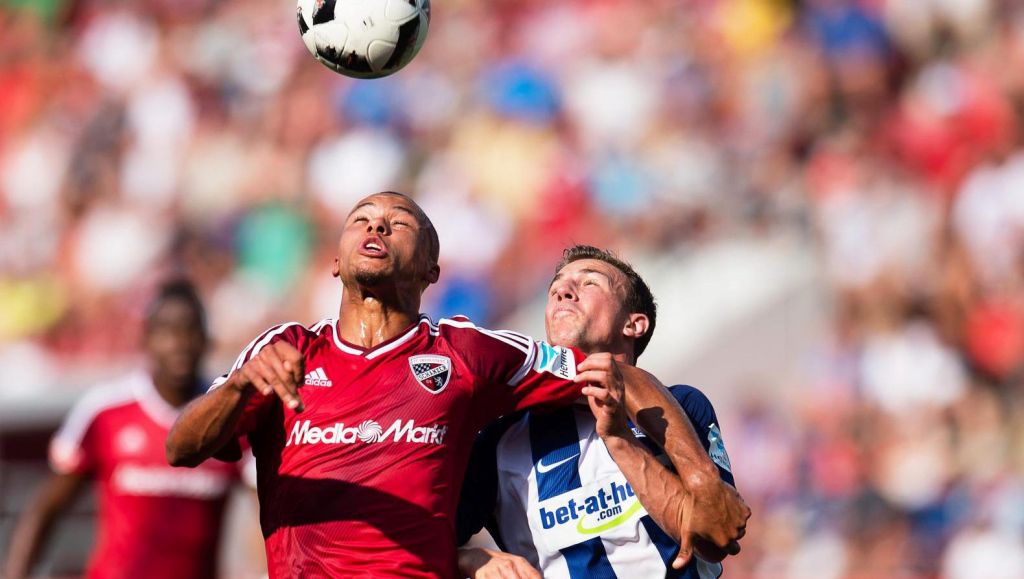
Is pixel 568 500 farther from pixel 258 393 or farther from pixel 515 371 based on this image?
pixel 258 393

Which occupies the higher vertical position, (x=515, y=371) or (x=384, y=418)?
(x=515, y=371)

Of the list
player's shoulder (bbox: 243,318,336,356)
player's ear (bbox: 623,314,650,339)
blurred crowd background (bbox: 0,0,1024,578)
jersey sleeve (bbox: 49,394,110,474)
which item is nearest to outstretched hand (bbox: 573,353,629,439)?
player's ear (bbox: 623,314,650,339)

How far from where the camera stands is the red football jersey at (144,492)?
27.4ft

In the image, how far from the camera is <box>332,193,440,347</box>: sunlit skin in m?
5.47

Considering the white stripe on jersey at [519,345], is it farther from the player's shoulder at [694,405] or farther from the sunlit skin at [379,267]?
the player's shoulder at [694,405]

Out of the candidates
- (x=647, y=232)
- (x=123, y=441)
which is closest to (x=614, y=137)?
(x=647, y=232)

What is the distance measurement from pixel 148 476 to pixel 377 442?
3497 millimetres

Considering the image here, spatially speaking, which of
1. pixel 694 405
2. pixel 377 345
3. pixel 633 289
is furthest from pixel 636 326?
pixel 377 345

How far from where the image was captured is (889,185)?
13.0m

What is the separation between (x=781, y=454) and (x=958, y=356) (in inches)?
57.3

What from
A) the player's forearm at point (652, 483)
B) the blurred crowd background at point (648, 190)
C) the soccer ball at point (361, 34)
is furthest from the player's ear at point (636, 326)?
the blurred crowd background at point (648, 190)

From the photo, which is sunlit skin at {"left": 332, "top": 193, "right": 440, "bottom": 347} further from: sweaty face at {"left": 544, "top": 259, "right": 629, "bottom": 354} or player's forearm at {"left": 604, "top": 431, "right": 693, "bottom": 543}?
player's forearm at {"left": 604, "top": 431, "right": 693, "bottom": 543}

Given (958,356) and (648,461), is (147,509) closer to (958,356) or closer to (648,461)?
(648,461)

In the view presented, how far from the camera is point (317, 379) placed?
5398 millimetres
